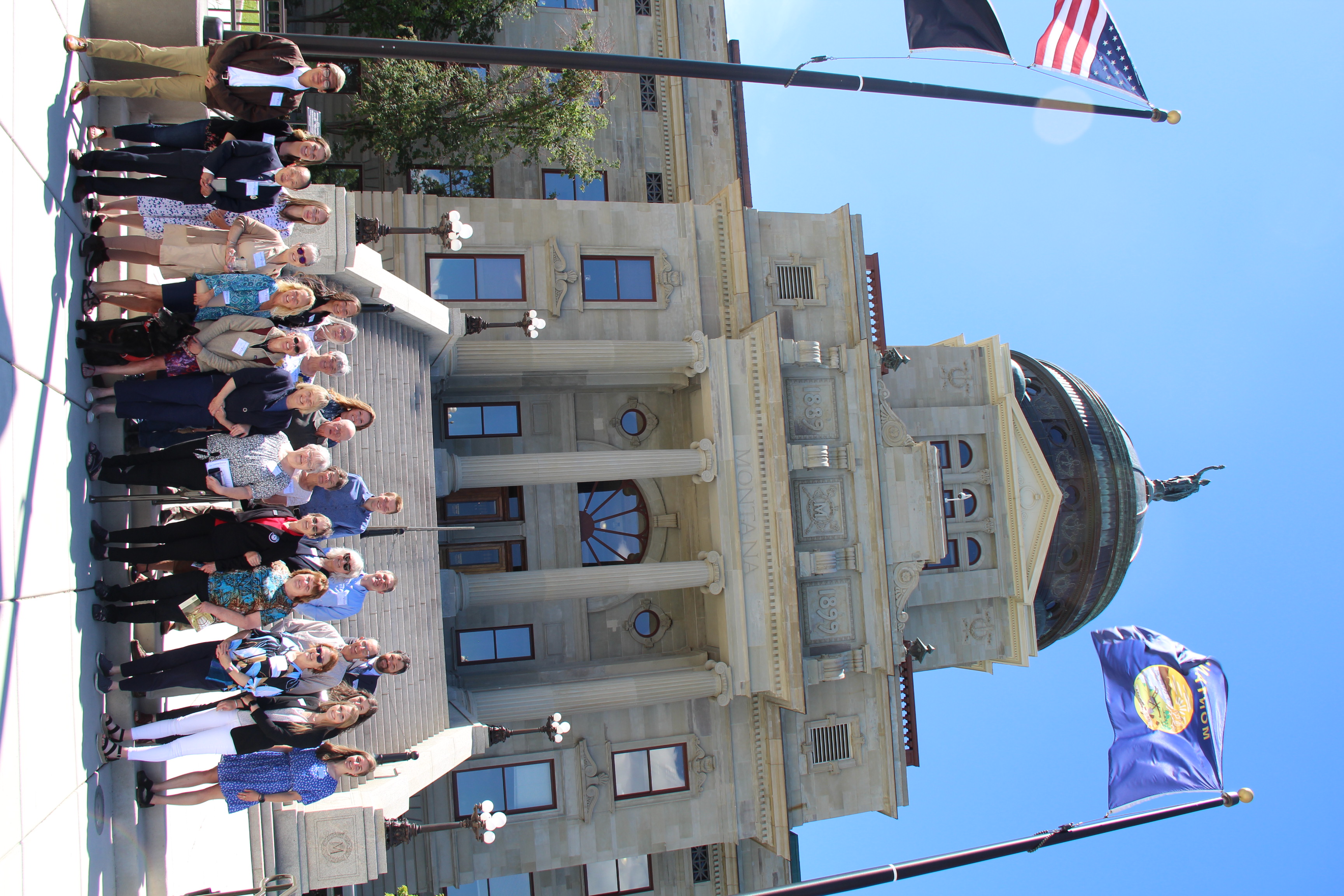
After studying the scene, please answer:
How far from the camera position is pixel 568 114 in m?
25.4

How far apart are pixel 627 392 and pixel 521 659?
7.84 metres

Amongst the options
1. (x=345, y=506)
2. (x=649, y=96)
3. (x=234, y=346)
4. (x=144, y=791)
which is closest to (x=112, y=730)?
(x=144, y=791)

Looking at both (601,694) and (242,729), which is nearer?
(242,729)

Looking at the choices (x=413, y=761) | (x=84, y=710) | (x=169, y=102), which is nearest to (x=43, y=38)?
(x=169, y=102)

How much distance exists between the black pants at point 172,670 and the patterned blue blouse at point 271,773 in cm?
112

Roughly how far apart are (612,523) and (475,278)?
7.69m

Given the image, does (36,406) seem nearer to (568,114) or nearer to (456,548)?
(456,548)

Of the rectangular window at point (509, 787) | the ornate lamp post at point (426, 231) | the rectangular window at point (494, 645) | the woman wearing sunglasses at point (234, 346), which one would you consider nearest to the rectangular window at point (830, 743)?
the rectangular window at point (509, 787)

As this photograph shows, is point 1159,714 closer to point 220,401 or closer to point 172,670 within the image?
point 172,670

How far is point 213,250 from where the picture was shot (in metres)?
12.3

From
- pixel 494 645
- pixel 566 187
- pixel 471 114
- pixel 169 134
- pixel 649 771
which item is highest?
pixel 471 114

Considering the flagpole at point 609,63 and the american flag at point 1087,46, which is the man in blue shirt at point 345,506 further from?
the american flag at point 1087,46

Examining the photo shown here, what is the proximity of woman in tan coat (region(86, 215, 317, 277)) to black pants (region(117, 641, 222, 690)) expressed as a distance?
4.86m

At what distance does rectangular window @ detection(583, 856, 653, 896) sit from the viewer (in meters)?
25.9
